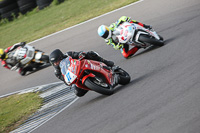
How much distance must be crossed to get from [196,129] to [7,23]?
21.1m

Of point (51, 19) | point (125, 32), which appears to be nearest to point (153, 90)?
point (125, 32)

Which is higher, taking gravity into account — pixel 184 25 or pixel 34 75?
pixel 184 25

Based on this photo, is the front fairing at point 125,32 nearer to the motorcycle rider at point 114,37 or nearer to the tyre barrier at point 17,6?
the motorcycle rider at point 114,37

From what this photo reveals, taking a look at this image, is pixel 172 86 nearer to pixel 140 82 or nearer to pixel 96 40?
pixel 140 82

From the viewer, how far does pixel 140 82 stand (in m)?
8.20

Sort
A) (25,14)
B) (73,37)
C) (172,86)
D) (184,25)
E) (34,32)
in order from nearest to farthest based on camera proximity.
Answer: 1. (172,86)
2. (184,25)
3. (73,37)
4. (34,32)
5. (25,14)

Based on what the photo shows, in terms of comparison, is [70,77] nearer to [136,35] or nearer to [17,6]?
[136,35]

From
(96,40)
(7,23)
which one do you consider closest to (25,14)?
(7,23)

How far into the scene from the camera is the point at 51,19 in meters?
21.2

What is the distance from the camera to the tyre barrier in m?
23.0

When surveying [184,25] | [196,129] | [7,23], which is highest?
[196,129]

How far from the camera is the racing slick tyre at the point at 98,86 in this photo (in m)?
7.60

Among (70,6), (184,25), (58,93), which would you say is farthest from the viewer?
(70,6)

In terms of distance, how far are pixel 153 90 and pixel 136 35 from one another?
10.3ft
